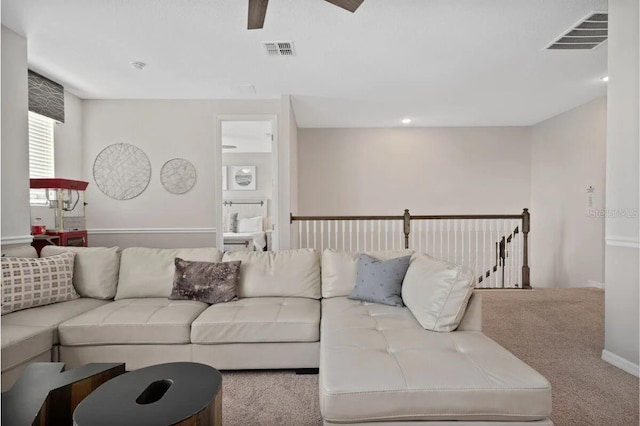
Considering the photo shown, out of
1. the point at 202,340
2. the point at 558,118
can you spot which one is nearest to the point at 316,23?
the point at 202,340

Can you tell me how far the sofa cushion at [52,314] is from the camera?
7.58 ft

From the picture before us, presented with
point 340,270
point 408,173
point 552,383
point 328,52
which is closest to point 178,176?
point 328,52

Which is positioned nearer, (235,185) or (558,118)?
(558,118)

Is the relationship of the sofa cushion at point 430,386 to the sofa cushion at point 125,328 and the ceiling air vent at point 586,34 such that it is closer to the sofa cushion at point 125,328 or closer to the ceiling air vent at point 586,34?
the sofa cushion at point 125,328

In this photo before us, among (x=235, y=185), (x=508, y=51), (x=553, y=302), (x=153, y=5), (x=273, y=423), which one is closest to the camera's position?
(x=273, y=423)

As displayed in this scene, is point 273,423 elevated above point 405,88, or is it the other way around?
point 405,88

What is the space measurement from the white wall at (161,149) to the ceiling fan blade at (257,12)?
8.02ft

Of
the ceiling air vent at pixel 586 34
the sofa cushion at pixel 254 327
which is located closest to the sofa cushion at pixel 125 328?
the sofa cushion at pixel 254 327

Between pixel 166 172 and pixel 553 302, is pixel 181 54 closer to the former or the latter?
pixel 166 172

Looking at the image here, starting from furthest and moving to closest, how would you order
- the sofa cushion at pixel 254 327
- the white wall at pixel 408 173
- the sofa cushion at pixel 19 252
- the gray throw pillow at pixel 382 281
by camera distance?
the white wall at pixel 408 173, the sofa cushion at pixel 19 252, the gray throw pillow at pixel 382 281, the sofa cushion at pixel 254 327

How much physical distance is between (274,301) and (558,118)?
18.8 ft

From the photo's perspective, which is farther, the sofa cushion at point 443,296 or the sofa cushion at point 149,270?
the sofa cushion at point 149,270

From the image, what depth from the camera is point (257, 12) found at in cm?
236

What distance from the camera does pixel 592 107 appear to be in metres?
5.05
